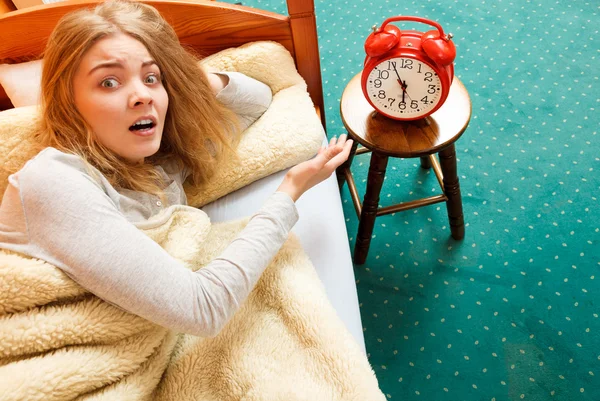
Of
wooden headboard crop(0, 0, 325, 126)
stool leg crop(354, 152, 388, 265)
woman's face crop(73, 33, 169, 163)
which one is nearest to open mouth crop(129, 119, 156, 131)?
woman's face crop(73, 33, 169, 163)

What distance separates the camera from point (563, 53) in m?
1.93

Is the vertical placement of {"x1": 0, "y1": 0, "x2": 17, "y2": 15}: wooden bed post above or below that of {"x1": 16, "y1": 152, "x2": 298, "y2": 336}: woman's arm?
above

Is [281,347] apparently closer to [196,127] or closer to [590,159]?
[196,127]

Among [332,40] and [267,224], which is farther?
[332,40]

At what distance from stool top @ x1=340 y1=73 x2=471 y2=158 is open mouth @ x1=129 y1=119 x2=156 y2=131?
47cm

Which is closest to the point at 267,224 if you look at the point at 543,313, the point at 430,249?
A: the point at 430,249

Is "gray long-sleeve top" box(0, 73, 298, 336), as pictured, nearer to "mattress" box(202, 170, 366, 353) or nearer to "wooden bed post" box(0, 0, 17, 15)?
"mattress" box(202, 170, 366, 353)

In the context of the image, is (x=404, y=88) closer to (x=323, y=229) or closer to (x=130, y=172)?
(x=323, y=229)

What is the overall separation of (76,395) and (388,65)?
866 millimetres

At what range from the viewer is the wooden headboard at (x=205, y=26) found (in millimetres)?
1160

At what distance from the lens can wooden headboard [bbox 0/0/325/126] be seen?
3.81 feet

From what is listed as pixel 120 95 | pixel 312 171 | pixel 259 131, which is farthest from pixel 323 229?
pixel 120 95

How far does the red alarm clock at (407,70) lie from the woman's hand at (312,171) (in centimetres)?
15

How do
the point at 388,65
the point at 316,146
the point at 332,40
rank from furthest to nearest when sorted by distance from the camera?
the point at 332,40 < the point at 316,146 < the point at 388,65
